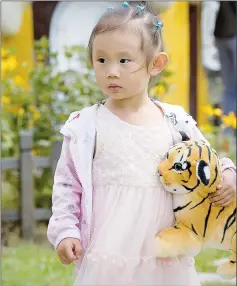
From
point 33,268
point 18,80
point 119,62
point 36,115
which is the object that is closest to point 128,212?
point 119,62

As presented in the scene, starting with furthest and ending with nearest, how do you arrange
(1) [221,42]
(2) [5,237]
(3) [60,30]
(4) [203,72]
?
(4) [203,72]
(3) [60,30]
(1) [221,42]
(2) [5,237]

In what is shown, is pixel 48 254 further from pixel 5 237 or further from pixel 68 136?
pixel 68 136

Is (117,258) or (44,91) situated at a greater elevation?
(44,91)

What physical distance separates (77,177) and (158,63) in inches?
11.1

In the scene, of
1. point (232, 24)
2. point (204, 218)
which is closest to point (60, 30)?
point (232, 24)

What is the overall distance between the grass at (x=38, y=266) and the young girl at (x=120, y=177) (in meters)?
0.64

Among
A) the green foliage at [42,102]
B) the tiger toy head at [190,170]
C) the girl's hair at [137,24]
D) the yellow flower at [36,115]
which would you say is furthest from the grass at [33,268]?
the girl's hair at [137,24]

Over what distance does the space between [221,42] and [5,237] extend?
135cm

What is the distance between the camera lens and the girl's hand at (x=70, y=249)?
44.4 inches

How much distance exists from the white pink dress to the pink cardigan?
0.02 metres

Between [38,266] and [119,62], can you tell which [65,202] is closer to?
[119,62]

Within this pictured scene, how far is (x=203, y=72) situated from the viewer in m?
3.52

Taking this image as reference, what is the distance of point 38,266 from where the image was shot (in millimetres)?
2152

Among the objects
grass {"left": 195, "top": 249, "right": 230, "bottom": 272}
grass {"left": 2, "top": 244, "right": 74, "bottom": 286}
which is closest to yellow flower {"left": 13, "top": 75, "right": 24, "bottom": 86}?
grass {"left": 2, "top": 244, "right": 74, "bottom": 286}
